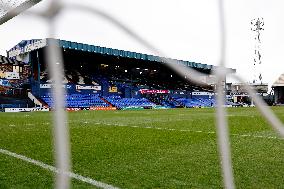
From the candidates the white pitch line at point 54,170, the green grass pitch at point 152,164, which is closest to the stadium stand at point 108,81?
the green grass pitch at point 152,164

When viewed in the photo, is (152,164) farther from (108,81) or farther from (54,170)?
(108,81)

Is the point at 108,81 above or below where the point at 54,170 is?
above

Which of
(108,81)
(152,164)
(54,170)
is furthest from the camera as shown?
(108,81)

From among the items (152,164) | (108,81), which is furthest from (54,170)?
(108,81)

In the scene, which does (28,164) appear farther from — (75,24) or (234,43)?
(234,43)

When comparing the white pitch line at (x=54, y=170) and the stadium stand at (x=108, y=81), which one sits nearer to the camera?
the white pitch line at (x=54, y=170)

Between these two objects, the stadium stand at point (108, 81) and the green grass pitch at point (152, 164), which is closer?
the green grass pitch at point (152, 164)

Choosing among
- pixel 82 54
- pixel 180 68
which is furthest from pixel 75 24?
pixel 82 54

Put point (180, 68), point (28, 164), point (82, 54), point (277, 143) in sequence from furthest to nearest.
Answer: point (82, 54) < point (277, 143) < point (28, 164) < point (180, 68)

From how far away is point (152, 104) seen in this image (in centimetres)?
2850

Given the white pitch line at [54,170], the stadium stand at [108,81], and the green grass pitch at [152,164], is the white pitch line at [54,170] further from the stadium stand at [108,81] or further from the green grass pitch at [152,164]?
the stadium stand at [108,81]

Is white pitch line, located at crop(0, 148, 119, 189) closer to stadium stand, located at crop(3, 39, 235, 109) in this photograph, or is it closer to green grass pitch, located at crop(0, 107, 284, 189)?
green grass pitch, located at crop(0, 107, 284, 189)

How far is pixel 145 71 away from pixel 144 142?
2250 cm

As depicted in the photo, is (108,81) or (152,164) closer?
(152,164)
